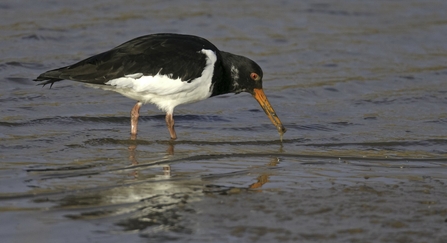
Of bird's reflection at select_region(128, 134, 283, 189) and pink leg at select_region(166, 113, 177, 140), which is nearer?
bird's reflection at select_region(128, 134, 283, 189)

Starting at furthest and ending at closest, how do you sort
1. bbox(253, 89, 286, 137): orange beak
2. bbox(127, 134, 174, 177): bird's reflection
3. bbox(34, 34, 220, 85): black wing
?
bbox(253, 89, 286, 137): orange beak → bbox(34, 34, 220, 85): black wing → bbox(127, 134, 174, 177): bird's reflection

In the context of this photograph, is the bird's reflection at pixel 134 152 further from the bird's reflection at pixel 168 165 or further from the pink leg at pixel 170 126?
the pink leg at pixel 170 126

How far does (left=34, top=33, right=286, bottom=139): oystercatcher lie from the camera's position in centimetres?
703

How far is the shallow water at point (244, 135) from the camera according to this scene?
4.70 metres

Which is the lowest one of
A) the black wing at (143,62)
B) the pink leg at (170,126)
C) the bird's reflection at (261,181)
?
the bird's reflection at (261,181)

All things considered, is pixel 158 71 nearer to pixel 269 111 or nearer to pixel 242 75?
pixel 242 75

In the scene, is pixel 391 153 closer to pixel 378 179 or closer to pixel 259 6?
pixel 378 179

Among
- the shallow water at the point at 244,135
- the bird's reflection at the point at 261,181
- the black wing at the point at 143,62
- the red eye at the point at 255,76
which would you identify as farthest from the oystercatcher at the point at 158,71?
the bird's reflection at the point at 261,181

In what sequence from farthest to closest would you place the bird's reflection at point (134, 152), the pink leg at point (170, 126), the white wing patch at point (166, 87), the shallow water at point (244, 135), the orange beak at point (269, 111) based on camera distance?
the orange beak at point (269, 111) → the pink leg at point (170, 126) → the white wing patch at point (166, 87) → the bird's reflection at point (134, 152) → the shallow water at point (244, 135)

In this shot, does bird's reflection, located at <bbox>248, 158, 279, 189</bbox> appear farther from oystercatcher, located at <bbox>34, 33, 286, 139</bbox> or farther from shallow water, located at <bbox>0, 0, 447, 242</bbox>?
oystercatcher, located at <bbox>34, 33, 286, 139</bbox>

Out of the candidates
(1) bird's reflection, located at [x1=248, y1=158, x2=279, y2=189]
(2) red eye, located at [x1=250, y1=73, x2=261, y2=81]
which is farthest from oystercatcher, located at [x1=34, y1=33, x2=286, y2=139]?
(1) bird's reflection, located at [x1=248, y1=158, x2=279, y2=189]

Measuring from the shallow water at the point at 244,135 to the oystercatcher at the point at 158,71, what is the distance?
1.53 feet

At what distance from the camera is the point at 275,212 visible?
4.86 metres

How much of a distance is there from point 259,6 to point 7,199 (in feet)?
32.6
